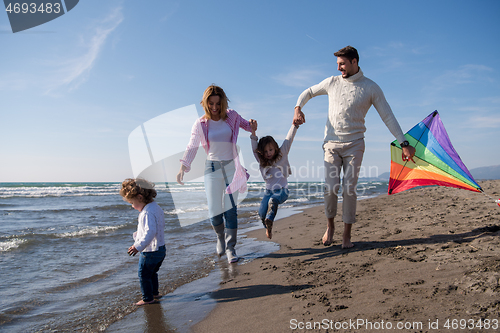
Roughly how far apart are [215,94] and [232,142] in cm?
62

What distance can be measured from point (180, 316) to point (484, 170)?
134882 millimetres

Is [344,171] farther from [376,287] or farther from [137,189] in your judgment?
[137,189]

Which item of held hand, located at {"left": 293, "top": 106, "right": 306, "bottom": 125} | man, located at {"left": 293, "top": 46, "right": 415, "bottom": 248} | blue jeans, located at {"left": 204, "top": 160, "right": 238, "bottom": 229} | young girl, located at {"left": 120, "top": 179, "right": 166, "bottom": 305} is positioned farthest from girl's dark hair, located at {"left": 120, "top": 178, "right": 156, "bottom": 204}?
man, located at {"left": 293, "top": 46, "right": 415, "bottom": 248}

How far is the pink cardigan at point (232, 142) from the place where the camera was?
139 inches

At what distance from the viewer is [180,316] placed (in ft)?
7.55

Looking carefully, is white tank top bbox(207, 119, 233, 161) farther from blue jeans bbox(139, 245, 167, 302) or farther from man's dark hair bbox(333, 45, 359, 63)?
man's dark hair bbox(333, 45, 359, 63)

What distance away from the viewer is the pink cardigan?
3523 mm

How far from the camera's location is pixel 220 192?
3.64 meters

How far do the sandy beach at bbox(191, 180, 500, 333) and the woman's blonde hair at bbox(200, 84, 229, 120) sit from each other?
1.88m

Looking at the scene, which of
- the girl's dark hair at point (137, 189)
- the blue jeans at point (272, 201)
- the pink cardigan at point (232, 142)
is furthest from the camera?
the blue jeans at point (272, 201)

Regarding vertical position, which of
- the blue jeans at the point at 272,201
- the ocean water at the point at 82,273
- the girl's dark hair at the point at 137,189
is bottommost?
the ocean water at the point at 82,273

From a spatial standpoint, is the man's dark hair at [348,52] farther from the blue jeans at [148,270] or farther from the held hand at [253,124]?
the blue jeans at [148,270]

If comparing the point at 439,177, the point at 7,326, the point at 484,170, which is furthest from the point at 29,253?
the point at 484,170

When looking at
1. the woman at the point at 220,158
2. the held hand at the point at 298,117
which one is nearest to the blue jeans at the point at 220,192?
the woman at the point at 220,158
